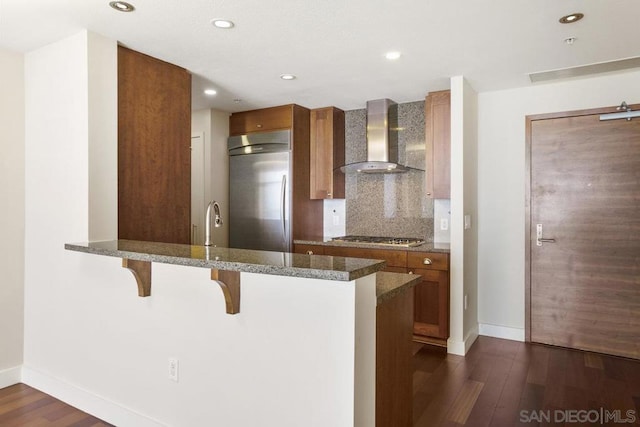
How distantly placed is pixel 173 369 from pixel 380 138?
116 inches

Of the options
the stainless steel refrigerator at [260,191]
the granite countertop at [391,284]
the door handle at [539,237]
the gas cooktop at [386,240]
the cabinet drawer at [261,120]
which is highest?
the cabinet drawer at [261,120]

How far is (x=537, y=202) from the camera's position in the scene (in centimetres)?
373

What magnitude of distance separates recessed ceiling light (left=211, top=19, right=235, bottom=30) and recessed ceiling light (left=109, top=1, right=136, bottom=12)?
1.43 feet

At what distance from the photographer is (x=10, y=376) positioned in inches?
111

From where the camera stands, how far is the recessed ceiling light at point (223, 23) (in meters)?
2.37

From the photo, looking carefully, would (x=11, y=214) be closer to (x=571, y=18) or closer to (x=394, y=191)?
(x=394, y=191)

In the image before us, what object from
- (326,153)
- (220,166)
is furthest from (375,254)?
(220,166)

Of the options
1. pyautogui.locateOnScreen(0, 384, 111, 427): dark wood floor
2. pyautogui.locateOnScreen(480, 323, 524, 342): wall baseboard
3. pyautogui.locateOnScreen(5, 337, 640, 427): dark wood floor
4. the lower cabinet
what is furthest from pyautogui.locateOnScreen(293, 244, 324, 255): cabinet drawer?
pyautogui.locateOnScreen(0, 384, 111, 427): dark wood floor

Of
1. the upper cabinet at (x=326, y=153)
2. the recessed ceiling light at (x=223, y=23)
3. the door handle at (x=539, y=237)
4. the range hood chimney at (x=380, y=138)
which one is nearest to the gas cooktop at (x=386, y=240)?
the upper cabinet at (x=326, y=153)

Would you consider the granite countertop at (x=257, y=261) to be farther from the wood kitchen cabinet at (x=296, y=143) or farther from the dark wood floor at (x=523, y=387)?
the wood kitchen cabinet at (x=296, y=143)

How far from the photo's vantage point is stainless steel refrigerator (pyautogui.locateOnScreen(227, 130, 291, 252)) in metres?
4.33

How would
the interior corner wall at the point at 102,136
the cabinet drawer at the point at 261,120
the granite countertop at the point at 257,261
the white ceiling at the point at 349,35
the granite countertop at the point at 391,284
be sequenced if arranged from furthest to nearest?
the cabinet drawer at the point at 261,120, the interior corner wall at the point at 102,136, the white ceiling at the point at 349,35, the granite countertop at the point at 391,284, the granite countertop at the point at 257,261

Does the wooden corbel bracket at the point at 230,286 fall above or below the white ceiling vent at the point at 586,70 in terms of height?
below

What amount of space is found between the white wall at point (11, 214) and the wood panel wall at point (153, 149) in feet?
2.68
